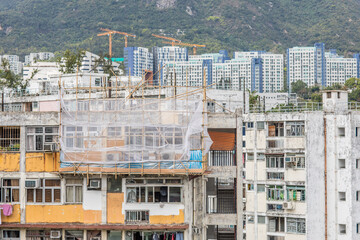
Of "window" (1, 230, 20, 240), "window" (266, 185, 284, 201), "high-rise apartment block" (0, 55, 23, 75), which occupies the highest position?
"high-rise apartment block" (0, 55, 23, 75)

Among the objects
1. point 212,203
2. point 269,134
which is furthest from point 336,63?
point 212,203

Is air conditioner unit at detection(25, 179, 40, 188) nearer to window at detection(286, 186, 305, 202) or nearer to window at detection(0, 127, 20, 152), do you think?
window at detection(0, 127, 20, 152)

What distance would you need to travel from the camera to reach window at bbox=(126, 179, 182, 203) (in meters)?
19.0

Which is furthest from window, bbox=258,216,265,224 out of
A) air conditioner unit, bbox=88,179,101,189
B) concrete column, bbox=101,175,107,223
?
air conditioner unit, bbox=88,179,101,189

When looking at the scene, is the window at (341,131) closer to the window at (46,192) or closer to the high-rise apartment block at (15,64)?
the window at (46,192)

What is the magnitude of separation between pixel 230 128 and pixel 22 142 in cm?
596

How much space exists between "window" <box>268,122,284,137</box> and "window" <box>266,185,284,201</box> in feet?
8.27

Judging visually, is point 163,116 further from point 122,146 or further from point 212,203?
point 212,203

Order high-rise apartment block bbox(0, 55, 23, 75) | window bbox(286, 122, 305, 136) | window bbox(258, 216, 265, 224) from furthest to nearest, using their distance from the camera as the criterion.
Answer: high-rise apartment block bbox(0, 55, 23, 75), window bbox(258, 216, 265, 224), window bbox(286, 122, 305, 136)

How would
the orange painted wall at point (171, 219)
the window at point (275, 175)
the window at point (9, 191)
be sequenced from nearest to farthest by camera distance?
the orange painted wall at point (171, 219)
the window at point (9, 191)
the window at point (275, 175)

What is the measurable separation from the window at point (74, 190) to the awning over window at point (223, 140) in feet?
13.3

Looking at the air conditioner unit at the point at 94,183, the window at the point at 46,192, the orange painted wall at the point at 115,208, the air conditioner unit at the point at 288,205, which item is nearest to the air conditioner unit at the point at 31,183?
the window at the point at 46,192

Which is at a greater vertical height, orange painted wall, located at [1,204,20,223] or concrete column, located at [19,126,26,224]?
concrete column, located at [19,126,26,224]

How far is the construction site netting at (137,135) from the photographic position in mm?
18625
